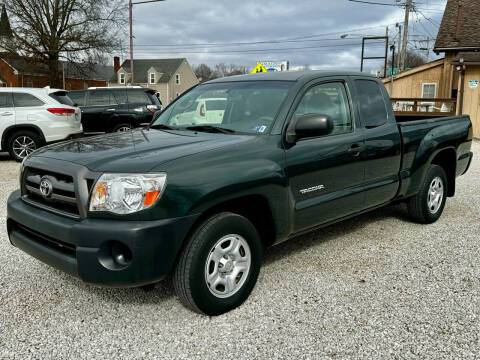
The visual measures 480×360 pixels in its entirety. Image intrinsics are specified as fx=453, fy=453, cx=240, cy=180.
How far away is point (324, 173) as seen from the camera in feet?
12.5

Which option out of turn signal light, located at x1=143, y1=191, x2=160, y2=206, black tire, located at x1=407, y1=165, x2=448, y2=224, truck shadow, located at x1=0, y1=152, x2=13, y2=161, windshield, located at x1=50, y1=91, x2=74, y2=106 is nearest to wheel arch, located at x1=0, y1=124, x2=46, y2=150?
windshield, located at x1=50, y1=91, x2=74, y2=106

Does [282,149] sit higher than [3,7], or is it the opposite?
[3,7]

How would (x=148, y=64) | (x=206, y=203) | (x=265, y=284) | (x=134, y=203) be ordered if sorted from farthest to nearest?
1. (x=148, y=64)
2. (x=265, y=284)
3. (x=206, y=203)
4. (x=134, y=203)

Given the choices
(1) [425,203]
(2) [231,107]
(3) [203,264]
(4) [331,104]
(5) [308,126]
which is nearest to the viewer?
(3) [203,264]

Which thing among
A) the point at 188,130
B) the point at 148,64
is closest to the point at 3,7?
the point at 188,130

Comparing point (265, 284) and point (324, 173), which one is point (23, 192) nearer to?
point (265, 284)

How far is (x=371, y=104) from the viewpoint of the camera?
15.0ft

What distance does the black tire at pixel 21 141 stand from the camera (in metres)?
10.3

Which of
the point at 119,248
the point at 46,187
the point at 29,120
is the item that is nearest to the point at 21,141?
the point at 29,120

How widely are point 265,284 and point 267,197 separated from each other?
83 cm

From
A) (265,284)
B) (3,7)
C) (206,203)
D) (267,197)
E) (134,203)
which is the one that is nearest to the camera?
(134,203)

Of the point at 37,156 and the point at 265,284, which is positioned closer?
the point at 37,156

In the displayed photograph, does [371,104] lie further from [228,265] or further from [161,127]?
[228,265]

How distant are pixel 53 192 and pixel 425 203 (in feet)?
13.4
